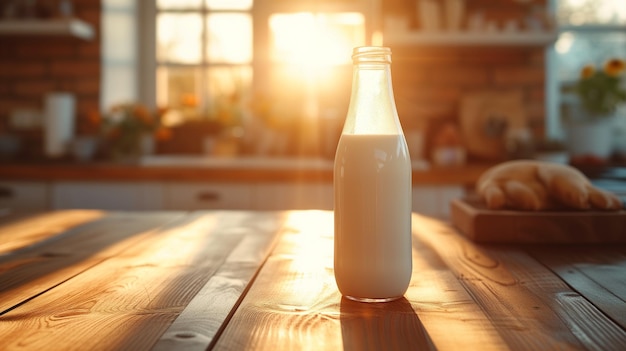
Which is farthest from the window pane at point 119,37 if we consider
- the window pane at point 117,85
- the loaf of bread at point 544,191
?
the loaf of bread at point 544,191

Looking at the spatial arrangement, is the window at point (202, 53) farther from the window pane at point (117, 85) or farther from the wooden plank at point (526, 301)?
the wooden plank at point (526, 301)

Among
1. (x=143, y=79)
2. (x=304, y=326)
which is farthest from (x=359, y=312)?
(x=143, y=79)

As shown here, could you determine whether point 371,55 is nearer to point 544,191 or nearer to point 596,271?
point 596,271

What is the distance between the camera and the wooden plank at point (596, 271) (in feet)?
2.09

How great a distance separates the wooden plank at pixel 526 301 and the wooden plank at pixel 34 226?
0.66 meters

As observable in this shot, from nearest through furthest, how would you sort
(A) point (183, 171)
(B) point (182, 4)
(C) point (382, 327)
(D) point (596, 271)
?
(C) point (382, 327) < (D) point (596, 271) < (A) point (183, 171) < (B) point (182, 4)

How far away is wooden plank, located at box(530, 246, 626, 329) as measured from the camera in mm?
637

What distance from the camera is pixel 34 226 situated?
1.19 m

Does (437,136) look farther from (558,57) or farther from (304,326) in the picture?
(304,326)

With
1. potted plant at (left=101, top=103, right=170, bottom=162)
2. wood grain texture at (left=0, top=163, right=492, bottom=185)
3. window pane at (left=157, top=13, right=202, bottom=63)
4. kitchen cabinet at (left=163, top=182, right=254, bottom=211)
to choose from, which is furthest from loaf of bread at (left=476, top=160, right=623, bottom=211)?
Result: window pane at (left=157, top=13, right=202, bottom=63)

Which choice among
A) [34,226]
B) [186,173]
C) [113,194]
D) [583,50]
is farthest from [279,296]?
[583,50]

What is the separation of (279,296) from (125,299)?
0.16 metres

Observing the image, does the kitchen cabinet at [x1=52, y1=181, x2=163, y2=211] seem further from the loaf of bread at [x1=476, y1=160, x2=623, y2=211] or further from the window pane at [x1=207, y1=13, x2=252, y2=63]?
the loaf of bread at [x1=476, y1=160, x2=623, y2=211]

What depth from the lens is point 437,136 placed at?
293 centimetres
